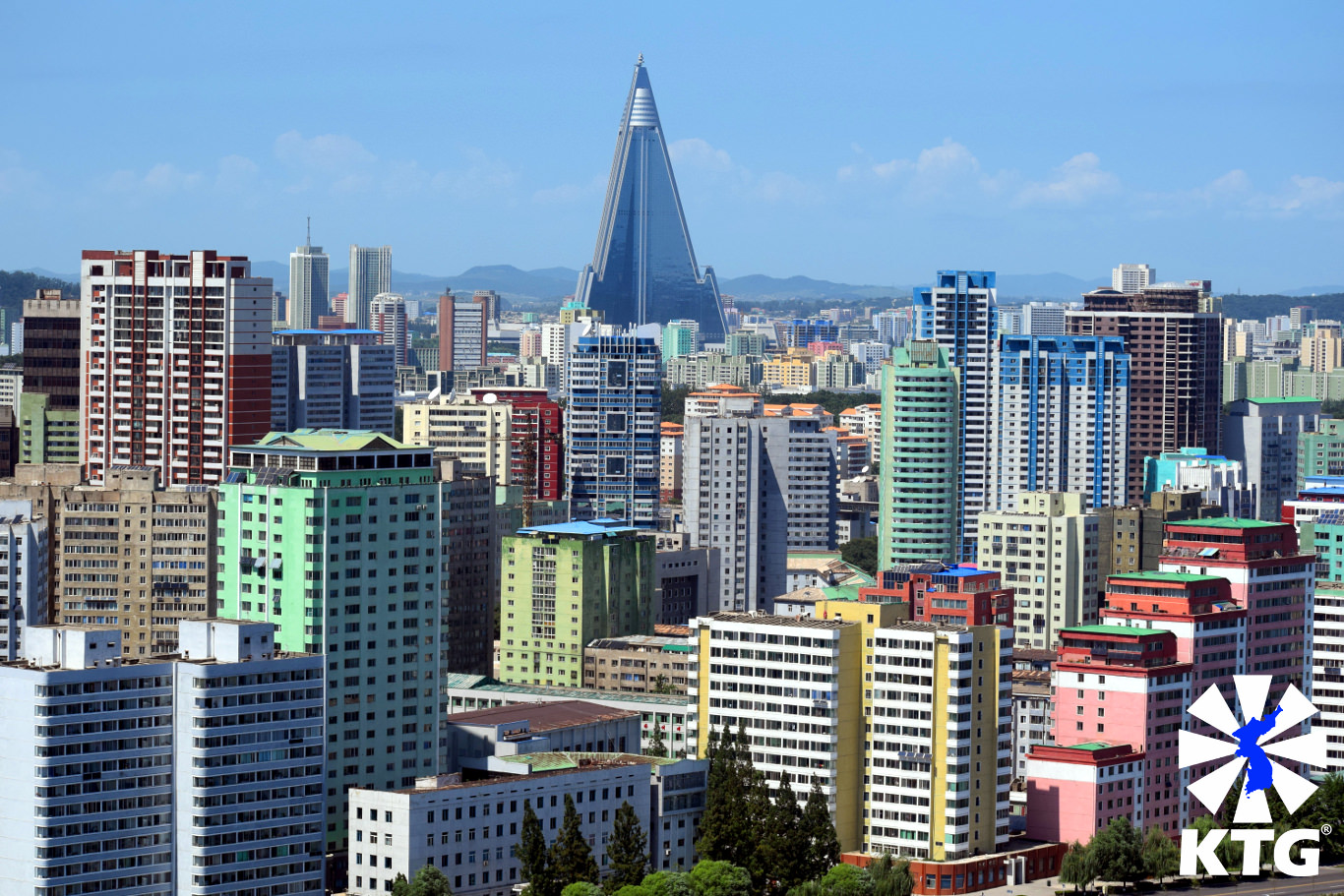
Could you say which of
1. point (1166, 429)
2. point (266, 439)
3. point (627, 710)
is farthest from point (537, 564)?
point (1166, 429)

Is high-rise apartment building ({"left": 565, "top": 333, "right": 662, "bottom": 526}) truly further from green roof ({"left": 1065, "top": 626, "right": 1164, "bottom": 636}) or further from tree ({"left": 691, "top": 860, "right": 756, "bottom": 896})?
tree ({"left": 691, "top": 860, "right": 756, "bottom": 896})

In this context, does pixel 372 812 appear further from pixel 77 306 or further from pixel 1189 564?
pixel 77 306

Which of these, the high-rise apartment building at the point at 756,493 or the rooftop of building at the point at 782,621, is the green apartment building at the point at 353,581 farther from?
the high-rise apartment building at the point at 756,493

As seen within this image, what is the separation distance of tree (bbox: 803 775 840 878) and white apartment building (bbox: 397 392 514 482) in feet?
206

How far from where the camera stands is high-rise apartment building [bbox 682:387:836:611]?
106 metres

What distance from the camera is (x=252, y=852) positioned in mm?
54031

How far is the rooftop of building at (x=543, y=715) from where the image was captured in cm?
6469

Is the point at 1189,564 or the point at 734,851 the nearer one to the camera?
the point at 734,851

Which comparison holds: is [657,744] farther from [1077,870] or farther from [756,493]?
[756,493]

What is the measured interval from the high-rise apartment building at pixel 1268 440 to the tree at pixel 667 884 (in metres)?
84.8

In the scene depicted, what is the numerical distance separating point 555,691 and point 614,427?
1455 inches

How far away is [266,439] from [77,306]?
38.3 metres

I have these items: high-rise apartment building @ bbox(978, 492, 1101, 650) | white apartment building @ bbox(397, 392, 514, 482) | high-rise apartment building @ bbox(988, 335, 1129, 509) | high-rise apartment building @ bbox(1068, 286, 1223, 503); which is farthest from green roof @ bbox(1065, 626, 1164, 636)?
high-rise apartment building @ bbox(1068, 286, 1223, 503)

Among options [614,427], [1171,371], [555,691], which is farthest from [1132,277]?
[555,691]
